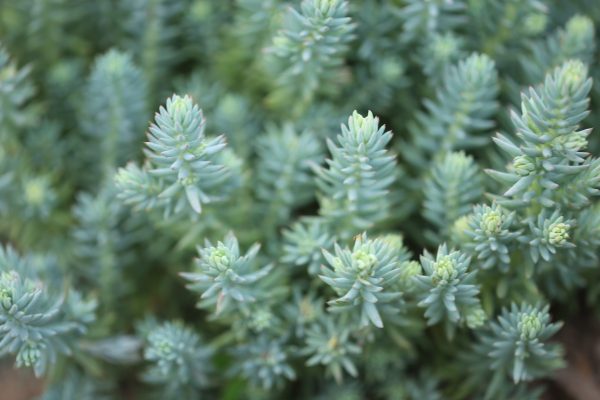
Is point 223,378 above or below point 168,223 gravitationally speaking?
below

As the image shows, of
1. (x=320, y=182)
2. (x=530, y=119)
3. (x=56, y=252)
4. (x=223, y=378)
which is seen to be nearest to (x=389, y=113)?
(x=320, y=182)

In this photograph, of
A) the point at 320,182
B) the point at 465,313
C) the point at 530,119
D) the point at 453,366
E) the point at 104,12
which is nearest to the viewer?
the point at 530,119

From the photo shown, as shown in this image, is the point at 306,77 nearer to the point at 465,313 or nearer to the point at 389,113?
the point at 389,113

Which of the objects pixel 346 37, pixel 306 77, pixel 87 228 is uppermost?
pixel 346 37

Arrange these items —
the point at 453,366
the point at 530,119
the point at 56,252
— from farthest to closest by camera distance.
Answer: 1. the point at 56,252
2. the point at 453,366
3. the point at 530,119

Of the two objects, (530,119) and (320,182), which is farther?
(320,182)

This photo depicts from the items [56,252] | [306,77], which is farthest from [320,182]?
[56,252]
